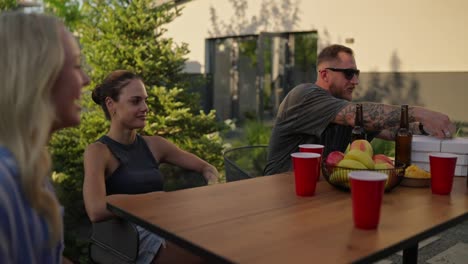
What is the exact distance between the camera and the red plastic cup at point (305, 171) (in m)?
1.88

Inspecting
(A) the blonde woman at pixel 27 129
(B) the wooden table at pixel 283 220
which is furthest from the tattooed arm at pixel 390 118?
(A) the blonde woman at pixel 27 129

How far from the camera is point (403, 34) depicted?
7816 millimetres

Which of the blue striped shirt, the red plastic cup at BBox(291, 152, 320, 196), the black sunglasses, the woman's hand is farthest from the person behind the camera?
the black sunglasses

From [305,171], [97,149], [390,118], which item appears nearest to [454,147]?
[390,118]

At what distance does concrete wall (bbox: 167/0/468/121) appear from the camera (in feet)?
24.0

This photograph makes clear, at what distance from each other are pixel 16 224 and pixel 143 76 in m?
5.08

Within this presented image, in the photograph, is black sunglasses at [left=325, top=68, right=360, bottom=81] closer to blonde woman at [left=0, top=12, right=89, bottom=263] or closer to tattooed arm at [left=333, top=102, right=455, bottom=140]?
tattooed arm at [left=333, top=102, right=455, bottom=140]

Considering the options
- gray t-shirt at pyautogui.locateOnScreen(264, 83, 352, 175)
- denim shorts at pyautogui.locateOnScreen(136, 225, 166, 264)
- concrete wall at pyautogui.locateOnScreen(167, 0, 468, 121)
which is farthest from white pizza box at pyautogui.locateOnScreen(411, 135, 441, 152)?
concrete wall at pyautogui.locateOnScreen(167, 0, 468, 121)

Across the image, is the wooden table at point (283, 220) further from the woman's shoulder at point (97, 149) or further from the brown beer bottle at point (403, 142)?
the woman's shoulder at point (97, 149)

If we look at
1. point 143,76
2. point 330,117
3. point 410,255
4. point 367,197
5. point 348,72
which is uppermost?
point 348,72

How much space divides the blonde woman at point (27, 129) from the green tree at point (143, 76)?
4.53 meters

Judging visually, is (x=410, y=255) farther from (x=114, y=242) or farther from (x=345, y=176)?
(x=114, y=242)

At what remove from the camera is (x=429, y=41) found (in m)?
7.55

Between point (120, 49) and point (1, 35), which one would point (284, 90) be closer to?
point (120, 49)
